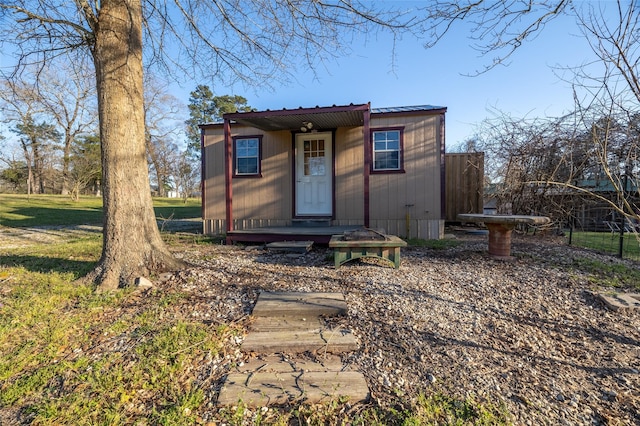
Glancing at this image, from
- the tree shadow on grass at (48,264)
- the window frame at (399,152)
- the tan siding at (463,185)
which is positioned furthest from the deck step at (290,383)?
the tan siding at (463,185)

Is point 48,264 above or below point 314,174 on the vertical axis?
below

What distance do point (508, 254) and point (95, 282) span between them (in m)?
5.64

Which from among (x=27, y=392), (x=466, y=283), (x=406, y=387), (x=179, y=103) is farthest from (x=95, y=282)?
(x=179, y=103)

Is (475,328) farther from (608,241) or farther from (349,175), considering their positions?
(608,241)

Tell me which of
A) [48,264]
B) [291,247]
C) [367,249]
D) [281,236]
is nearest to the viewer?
[367,249]

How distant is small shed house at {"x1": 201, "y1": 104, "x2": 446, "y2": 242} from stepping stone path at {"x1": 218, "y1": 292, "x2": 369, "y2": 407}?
3.91m

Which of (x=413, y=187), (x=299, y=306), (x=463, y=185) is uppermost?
(x=463, y=185)

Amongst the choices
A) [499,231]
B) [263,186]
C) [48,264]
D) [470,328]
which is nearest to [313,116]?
[263,186]

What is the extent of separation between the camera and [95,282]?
347cm

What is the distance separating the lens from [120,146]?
3594 mm

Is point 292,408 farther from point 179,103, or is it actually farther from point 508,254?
point 179,103

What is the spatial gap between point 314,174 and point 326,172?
0.31 m

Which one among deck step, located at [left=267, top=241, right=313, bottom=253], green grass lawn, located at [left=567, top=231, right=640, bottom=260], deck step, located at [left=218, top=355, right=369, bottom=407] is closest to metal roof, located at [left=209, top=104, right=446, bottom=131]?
deck step, located at [left=267, top=241, right=313, bottom=253]

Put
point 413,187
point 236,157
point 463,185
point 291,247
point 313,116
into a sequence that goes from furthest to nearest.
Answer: point 463,185, point 236,157, point 413,187, point 313,116, point 291,247
